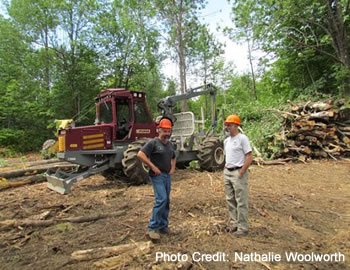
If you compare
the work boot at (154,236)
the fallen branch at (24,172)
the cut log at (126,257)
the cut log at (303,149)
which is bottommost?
the cut log at (126,257)

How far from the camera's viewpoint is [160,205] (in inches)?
145

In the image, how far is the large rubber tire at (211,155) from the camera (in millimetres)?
8734

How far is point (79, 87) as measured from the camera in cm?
2056

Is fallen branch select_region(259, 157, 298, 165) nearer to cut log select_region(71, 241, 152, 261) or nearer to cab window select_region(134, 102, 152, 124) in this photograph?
cab window select_region(134, 102, 152, 124)

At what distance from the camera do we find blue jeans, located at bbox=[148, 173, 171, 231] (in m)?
3.68

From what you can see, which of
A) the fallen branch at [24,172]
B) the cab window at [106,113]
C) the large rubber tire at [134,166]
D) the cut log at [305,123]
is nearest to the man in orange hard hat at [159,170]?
the large rubber tire at [134,166]

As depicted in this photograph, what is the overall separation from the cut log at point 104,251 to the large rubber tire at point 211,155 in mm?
5540

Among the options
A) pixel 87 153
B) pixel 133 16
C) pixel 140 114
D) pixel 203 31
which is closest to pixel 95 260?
pixel 87 153

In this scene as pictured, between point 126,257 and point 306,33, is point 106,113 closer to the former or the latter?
point 126,257

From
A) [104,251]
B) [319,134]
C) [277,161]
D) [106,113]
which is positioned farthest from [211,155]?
[104,251]

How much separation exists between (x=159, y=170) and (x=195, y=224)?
1149mm

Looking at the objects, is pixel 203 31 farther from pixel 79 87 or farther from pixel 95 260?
pixel 95 260

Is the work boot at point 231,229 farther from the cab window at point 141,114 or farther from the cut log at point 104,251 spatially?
the cab window at point 141,114

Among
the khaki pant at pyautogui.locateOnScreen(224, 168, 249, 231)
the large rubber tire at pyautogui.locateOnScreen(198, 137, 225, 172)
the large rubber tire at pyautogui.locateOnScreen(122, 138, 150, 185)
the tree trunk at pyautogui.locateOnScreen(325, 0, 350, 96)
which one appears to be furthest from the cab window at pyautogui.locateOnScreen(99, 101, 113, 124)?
the tree trunk at pyautogui.locateOnScreen(325, 0, 350, 96)
